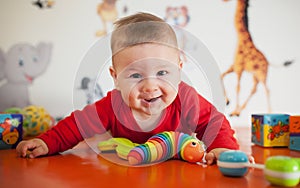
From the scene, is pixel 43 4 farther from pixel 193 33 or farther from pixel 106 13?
pixel 193 33

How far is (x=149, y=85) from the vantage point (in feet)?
3.01

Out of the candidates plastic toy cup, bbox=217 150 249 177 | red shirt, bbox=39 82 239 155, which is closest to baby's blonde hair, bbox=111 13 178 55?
red shirt, bbox=39 82 239 155

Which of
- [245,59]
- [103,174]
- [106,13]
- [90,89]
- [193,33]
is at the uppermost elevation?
[106,13]

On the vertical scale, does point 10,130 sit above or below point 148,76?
below

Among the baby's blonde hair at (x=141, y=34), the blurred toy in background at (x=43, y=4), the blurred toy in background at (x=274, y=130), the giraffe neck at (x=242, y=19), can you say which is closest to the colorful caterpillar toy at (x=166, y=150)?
the baby's blonde hair at (x=141, y=34)

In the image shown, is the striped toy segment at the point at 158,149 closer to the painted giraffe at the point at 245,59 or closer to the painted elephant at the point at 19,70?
the painted elephant at the point at 19,70

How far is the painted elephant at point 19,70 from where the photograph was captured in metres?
1.70

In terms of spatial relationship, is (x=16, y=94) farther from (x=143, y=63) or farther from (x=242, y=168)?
(x=242, y=168)

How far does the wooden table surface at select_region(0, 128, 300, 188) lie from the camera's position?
69cm

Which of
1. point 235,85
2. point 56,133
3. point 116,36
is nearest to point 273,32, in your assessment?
point 235,85

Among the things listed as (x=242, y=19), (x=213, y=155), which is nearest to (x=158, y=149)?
(x=213, y=155)

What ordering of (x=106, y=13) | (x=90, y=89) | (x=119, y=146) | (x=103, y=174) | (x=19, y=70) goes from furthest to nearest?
(x=106, y=13), (x=19, y=70), (x=90, y=89), (x=119, y=146), (x=103, y=174)

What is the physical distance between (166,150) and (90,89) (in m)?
0.59

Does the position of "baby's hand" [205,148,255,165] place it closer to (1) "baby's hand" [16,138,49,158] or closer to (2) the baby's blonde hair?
(2) the baby's blonde hair
